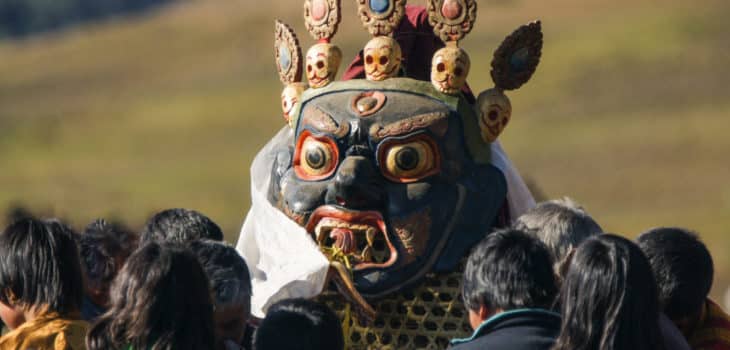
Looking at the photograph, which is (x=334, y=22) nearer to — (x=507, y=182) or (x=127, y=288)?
(x=507, y=182)

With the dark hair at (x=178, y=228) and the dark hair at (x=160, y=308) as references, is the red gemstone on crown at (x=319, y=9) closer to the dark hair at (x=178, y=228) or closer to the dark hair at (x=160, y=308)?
the dark hair at (x=178, y=228)

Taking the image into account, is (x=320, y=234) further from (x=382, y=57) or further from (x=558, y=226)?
(x=558, y=226)

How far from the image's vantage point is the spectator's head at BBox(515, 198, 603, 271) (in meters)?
6.50

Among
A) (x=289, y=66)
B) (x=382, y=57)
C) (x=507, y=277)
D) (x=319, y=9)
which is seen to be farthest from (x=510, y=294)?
(x=289, y=66)

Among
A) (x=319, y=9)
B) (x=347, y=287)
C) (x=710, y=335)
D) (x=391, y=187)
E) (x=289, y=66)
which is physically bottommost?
(x=347, y=287)

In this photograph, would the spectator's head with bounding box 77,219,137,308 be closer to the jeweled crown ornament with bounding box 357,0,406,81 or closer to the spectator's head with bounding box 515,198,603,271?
the jeweled crown ornament with bounding box 357,0,406,81

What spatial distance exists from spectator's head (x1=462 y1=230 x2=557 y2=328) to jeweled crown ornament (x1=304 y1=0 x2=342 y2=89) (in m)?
2.23

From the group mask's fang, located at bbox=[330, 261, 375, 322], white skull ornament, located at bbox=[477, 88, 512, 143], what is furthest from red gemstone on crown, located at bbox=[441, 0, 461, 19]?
mask's fang, located at bbox=[330, 261, 375, 322]

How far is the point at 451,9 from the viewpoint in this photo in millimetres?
7488

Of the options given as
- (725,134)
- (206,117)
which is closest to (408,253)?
(725,134)

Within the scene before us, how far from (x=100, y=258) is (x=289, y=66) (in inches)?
55.3

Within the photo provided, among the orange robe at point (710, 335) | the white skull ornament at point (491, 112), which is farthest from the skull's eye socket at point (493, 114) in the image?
the orange robe at point (710, 335)

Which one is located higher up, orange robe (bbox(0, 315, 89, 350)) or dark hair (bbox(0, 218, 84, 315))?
dark hair (bbox(0, 218, 84, 315))

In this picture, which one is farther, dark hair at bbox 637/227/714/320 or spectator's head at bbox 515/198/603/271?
spectator's head at bbox 515/198/603/271
